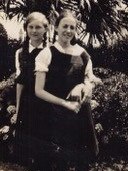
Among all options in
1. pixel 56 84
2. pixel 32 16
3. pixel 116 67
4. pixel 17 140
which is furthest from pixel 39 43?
pixel 116 67

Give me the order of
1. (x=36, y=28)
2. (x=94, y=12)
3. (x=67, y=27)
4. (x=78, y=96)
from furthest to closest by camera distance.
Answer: (x=94, y=12), (x=36, y=28), (x=67, y=27), (x=78, y=96)

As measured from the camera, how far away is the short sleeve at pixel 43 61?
337 cm

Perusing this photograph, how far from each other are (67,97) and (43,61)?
12.1 inches

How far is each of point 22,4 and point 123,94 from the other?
2518 mm

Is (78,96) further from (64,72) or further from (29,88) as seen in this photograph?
(29,88)

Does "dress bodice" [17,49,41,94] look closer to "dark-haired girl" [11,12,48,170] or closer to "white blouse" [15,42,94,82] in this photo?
"dark-haired girl" [11,12,48,170]

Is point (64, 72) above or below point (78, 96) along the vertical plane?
above

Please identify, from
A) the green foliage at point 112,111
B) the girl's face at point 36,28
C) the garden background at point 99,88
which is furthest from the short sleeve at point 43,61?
the green foliage at point 112,111

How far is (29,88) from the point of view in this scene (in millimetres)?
3689

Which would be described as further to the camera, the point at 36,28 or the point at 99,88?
the point at 99,88

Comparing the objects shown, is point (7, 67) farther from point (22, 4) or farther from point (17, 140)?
point (17, 140)

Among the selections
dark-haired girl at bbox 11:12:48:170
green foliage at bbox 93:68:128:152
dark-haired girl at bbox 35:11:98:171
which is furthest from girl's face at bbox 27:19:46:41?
green foliage at bbox 93:68:128:152

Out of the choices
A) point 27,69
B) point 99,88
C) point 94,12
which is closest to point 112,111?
point 99,88

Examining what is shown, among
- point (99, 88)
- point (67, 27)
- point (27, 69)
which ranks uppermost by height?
point (67, 27)
